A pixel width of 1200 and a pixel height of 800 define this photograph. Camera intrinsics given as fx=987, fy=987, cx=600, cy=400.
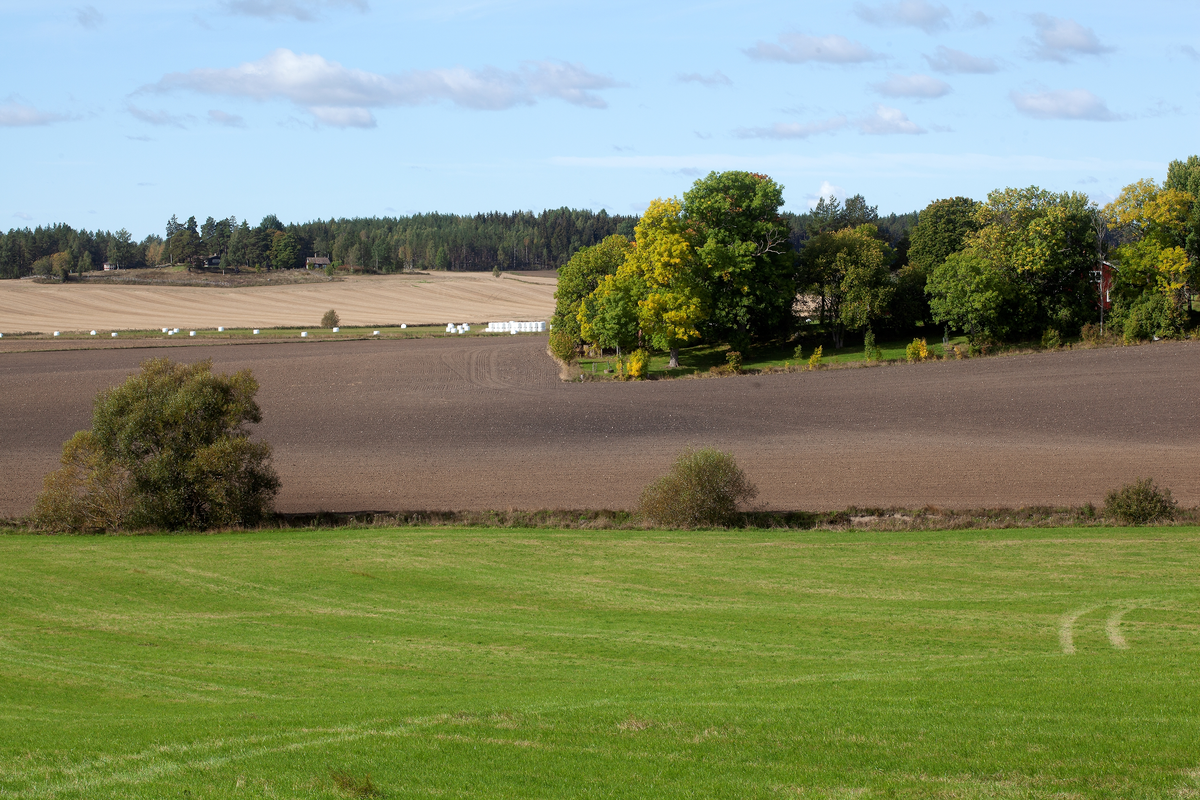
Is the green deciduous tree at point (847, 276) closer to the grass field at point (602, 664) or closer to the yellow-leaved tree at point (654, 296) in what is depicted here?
the yellow-leaved tree at point (654, 296)

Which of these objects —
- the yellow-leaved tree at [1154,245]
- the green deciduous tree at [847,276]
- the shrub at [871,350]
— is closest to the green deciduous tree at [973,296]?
the green deciduous tree at [847,276]

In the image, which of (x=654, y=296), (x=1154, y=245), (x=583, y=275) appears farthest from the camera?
(x=583, y=275)

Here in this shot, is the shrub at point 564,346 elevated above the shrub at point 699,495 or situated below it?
above

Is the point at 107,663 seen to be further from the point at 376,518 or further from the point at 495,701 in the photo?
the point at 376,518

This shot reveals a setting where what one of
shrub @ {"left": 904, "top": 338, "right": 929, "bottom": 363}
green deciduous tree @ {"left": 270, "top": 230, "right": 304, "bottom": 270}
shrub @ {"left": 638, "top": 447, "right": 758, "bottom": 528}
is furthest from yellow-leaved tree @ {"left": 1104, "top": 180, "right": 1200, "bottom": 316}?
green deciduous tree @ {"left": 270, "top": 230, "right": 304, "bottom": 270}

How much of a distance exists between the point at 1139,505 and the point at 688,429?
Answer: 22.9m

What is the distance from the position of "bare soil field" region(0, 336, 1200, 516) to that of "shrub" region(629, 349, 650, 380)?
2.34 meters

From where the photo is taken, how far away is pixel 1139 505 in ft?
106

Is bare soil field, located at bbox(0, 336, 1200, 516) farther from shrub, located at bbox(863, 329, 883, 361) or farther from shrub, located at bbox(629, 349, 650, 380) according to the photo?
shrub, located at bbox(863, 329, 883, 361)

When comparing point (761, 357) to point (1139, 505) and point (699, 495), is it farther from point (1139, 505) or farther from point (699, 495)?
point (1139, 505)

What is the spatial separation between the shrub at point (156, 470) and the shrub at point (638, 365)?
33.1 metres

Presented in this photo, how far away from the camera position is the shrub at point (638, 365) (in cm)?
6488

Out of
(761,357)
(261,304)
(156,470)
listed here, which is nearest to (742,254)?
(761,357)

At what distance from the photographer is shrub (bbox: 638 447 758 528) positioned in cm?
3375
